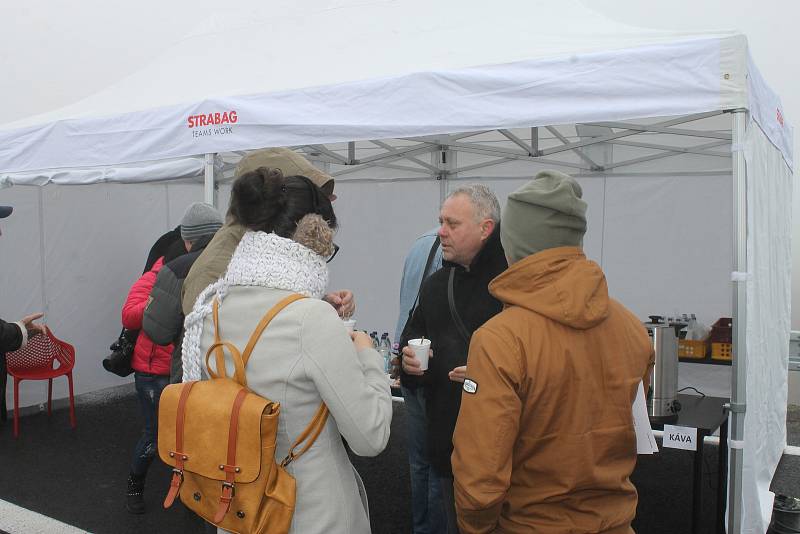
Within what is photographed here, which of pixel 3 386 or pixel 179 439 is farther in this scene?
pixel 3 386

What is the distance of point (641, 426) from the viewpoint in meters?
1.74

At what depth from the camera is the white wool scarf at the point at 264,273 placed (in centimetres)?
161

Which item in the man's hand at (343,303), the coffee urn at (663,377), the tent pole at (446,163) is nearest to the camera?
the man's hand at (343,303)

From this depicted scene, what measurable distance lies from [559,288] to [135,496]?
3.37 meters

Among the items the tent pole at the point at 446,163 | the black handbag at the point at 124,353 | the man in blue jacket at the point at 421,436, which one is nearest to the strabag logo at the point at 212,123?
the black handbag at the point at 124,353

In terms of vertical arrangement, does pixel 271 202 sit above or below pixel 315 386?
above

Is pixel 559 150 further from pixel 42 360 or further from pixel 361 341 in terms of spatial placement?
pixel 42 360

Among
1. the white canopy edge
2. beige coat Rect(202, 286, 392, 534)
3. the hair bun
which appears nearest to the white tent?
the white canopy edge

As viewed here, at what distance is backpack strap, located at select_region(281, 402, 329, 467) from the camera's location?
1583 mm

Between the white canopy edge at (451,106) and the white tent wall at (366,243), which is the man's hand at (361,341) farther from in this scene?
the white tent wall at (366,243)

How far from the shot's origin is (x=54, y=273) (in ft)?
20.7

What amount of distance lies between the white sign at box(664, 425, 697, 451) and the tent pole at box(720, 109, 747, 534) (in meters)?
0.23

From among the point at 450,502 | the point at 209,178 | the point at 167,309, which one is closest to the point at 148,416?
the point at 167,309

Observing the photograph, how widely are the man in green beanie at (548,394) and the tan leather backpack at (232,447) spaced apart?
0.40 m
